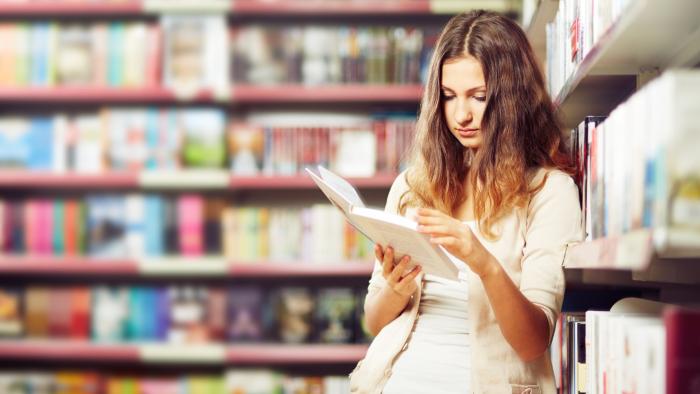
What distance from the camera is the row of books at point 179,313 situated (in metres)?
2.90

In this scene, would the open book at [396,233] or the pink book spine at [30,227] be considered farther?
the pink book spine at [30,227]

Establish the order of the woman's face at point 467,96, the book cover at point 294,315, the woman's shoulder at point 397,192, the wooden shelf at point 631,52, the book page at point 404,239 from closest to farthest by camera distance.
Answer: the wooden shelf at point 631,52 → the book page at point 404,239 → the woman's face at point 467,96 → the woman's shoulder at point 397,192 → the book cover at point 294,315

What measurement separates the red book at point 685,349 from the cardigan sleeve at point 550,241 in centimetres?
60

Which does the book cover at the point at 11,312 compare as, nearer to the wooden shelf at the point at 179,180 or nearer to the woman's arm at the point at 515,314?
the wooden shelf at the point at 179,180

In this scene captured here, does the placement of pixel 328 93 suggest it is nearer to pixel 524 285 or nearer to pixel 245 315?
pixel 245 315

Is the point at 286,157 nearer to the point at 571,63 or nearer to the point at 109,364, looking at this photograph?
the point at 109,364

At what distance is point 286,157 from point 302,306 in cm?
54

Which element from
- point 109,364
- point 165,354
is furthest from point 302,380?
point 109,364

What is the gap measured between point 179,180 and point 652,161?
2193mm

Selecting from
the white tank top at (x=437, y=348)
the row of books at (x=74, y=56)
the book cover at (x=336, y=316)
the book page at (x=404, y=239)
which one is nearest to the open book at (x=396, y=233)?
the book page at (x=404, y=239)

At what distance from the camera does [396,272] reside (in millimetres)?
1443

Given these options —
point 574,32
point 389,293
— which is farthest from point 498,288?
point 574,32

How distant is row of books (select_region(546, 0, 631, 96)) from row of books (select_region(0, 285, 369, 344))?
4.06 ft

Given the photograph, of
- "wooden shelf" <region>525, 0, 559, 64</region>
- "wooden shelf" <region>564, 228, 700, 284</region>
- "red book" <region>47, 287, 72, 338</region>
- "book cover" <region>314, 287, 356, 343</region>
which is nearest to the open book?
"wooden shelf" <region>564, 228, 700, 284</region>
